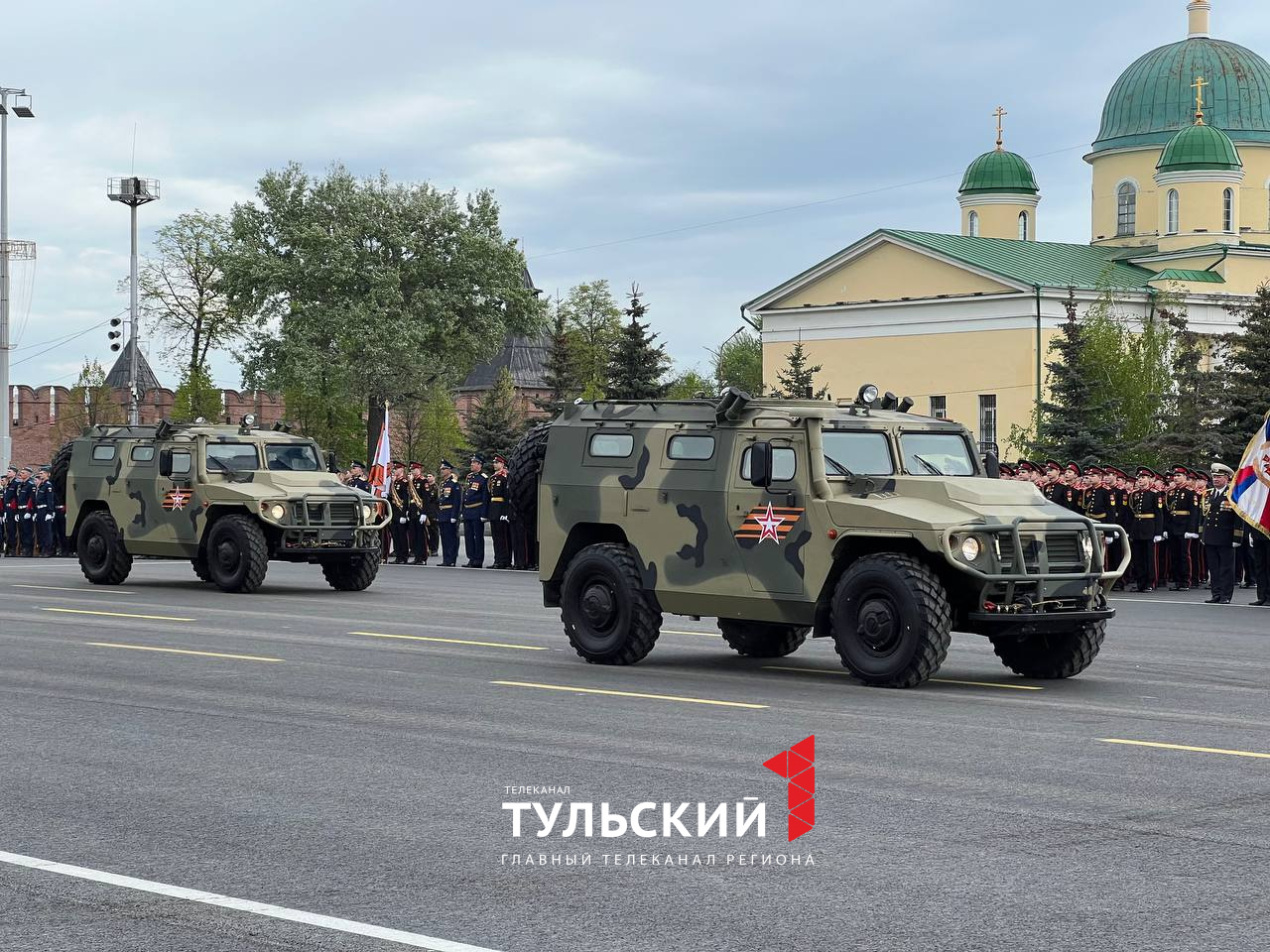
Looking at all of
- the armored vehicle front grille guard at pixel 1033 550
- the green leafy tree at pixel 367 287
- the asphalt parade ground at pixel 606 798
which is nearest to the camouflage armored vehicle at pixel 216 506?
the asphalt parade ground at pixel 606 798

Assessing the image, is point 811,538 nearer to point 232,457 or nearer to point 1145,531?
point 232,457

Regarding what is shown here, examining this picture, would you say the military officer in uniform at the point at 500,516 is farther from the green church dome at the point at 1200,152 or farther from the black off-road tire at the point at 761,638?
the green church dome at the point at 1200,152

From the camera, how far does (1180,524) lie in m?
27.9

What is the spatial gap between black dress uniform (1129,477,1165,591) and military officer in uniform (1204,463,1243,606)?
2.22m

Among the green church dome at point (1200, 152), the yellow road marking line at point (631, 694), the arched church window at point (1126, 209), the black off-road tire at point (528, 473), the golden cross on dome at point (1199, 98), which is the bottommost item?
the yellow road marking line at point (631, 694)

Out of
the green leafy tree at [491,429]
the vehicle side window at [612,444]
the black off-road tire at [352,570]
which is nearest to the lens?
the vehicle side window at [612,444]

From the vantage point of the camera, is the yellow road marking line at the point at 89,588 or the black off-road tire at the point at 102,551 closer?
the yellow road marking line at the point at 89,588

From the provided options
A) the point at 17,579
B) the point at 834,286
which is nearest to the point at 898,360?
the point at 834,286

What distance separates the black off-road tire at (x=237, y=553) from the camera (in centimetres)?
2412

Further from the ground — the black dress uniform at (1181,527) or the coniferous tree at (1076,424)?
the coniferous tree at (1076,424)

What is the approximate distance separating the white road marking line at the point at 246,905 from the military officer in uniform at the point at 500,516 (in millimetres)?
24698

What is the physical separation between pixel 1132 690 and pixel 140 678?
7461 millimetres

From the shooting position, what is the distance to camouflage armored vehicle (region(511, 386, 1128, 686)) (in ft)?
44.7

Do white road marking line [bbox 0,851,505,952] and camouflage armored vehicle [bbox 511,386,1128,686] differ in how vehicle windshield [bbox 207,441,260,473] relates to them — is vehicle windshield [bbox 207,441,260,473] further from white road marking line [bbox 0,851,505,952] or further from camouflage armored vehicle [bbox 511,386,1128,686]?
white road marking line [bbox 0,851,505,952]
